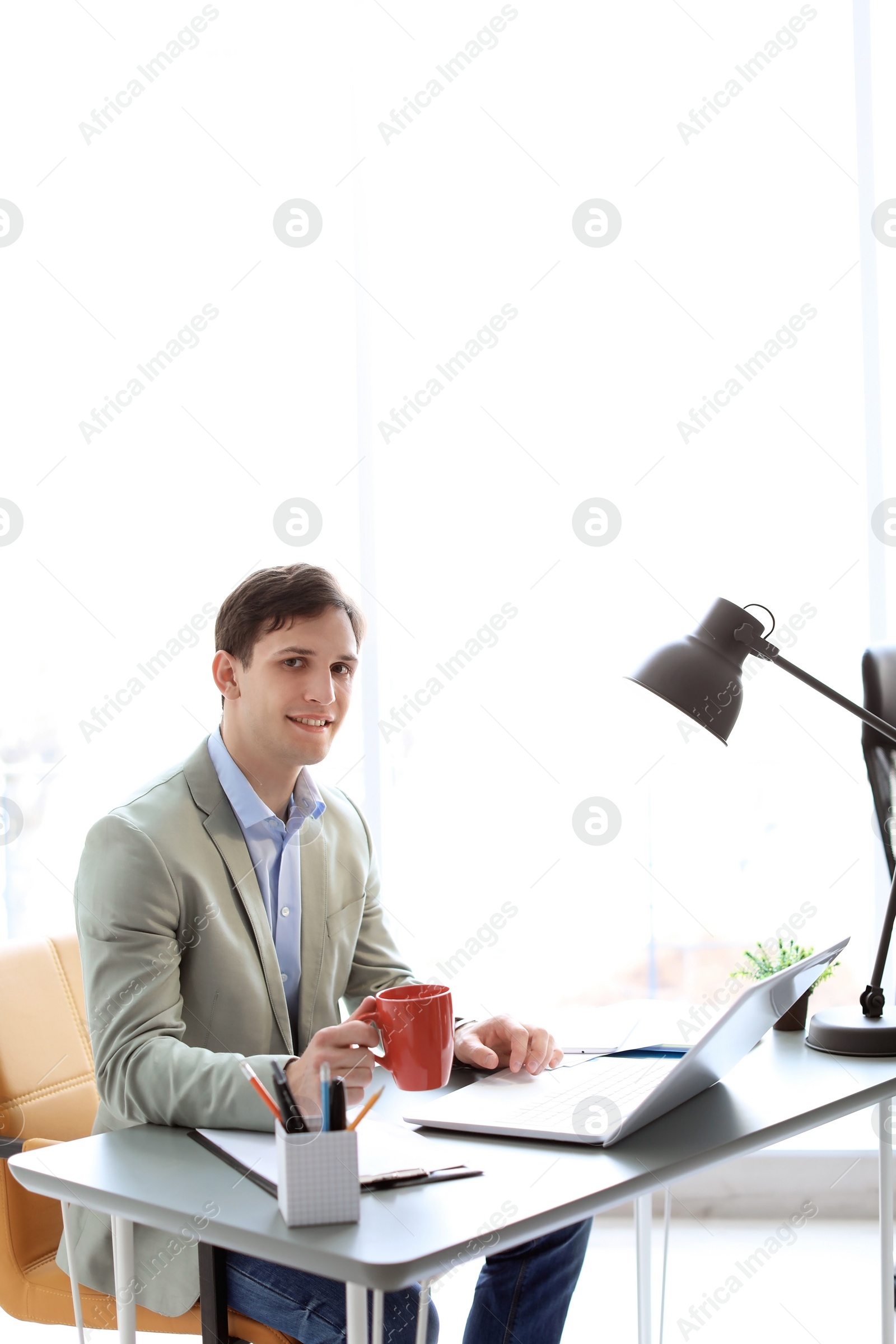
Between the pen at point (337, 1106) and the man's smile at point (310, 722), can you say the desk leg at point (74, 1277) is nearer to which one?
the pen at point (337, 1106)

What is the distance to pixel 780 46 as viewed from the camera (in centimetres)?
270

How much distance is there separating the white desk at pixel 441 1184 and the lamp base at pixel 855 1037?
0.05 meters

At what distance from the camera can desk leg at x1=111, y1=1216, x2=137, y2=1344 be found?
1051 millimetres

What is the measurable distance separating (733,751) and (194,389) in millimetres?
1646

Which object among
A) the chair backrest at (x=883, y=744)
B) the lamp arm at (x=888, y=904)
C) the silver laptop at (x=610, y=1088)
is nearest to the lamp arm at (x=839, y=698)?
the lamp arm at (x=888, y=904)

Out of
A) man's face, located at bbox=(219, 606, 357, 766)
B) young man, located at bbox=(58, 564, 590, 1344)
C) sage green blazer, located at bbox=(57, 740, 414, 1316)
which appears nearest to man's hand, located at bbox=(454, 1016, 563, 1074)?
young man, located at bbox=(58, 564, 590, 1344)

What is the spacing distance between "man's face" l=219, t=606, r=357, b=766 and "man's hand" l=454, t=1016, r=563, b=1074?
0.45 metres

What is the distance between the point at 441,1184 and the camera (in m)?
0.96

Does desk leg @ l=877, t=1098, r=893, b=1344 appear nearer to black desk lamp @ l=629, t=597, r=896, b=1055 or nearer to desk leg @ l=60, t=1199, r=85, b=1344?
black desk lamp @ l=629, t=597, r=896, b=1055

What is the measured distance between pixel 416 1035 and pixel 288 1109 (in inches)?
9.4

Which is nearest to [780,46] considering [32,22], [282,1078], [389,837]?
[32,22]

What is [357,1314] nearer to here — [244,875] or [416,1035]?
[416,1035]

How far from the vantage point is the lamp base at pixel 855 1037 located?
135 cm

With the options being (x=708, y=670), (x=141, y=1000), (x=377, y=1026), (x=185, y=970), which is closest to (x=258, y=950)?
(x=185, y=970)
